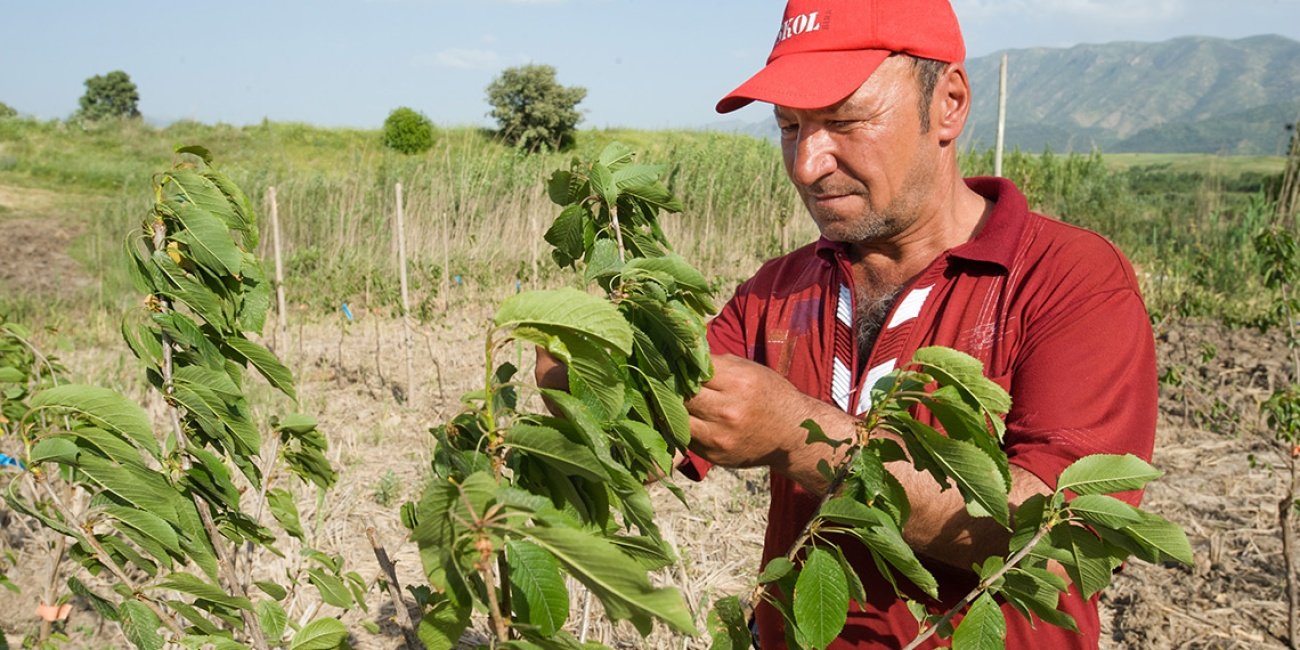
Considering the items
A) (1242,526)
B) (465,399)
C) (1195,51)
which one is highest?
(1195,51)

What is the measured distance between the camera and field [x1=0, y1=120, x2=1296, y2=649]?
10.2 ft

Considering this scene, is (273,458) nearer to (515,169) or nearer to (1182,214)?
(515,169)

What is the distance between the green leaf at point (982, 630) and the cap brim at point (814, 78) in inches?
28.9

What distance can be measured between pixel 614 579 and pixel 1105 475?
57 centimetres

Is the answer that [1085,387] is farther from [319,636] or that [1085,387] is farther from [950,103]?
[319,636]

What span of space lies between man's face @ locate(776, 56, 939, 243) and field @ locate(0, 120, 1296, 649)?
123cm

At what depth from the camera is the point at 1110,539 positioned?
87cm

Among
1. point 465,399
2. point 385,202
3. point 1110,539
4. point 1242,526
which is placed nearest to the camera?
point 465,399

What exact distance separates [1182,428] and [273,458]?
4552 mm

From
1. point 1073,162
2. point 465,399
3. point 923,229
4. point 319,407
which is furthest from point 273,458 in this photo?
point 1073,162

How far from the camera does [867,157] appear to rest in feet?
4.61

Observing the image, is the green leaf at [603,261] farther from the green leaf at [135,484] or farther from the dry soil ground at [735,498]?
the dry soil ground at [735,498]

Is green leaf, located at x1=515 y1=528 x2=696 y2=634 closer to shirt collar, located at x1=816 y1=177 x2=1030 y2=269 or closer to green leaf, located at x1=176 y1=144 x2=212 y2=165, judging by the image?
green leaf, located at x1=176 y1=144 x2=212 y2=165

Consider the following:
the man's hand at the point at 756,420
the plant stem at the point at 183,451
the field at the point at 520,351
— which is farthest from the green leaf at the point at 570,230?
the field at the point at 520,351
